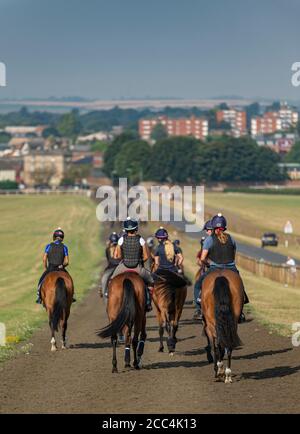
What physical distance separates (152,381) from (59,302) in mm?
5733

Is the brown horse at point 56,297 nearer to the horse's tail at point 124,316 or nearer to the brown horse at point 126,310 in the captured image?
the brown horse at point 126,310

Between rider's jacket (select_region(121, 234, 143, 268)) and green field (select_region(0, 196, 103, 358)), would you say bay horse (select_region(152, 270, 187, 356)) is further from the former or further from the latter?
green field (select_region(0, 196, 103, 358))

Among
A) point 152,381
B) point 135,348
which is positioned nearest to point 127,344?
point 135,348

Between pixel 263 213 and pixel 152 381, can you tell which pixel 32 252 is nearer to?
pixel 152 381

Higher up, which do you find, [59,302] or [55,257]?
[55,257]

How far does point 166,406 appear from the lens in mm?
15492

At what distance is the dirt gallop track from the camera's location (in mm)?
15766

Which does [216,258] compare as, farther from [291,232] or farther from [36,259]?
[291,232]

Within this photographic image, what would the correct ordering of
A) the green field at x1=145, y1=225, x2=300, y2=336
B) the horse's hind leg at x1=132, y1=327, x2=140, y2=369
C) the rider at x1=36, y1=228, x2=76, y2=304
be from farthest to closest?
the green field at x1=145, y1=225, x2=300, y2=336 < the rider at x1=36, y1=228, x2=76, y2=304 < the horse's hind leg at x1=132, y1=327, x2=140, y2=369

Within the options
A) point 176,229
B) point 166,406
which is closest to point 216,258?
point 166,406

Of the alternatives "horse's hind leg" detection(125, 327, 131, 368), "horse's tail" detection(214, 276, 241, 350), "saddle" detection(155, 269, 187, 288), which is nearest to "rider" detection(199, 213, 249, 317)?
"horse's tail" detection(214, 276, 241, 350)

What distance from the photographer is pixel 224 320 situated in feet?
60.8
